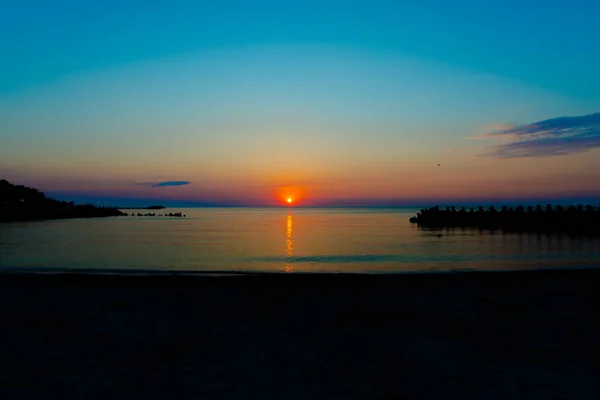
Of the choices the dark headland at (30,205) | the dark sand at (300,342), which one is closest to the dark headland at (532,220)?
the dark sand at (300,342)

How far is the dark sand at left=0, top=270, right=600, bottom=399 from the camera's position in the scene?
5.63 metres

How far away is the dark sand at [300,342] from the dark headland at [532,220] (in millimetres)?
36658

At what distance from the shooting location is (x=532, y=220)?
163ft

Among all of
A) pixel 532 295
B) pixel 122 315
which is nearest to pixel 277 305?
pixel 122 315

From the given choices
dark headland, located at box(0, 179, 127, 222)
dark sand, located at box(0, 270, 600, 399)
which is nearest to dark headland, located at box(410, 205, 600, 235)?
dark sand, located at box(0, 270, 600, 399)

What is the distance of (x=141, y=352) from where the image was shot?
6977 mm

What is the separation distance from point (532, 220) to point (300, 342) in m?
48.8

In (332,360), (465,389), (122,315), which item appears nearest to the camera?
(465,389)

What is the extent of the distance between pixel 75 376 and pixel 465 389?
481cm

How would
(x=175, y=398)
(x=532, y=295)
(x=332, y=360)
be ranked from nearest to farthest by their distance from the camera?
(x=175, y=398) → (x=332, y=360) → (x=532, y=295)

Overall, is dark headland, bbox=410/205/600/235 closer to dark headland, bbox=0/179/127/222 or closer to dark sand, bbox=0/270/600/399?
dark sand, bbox=0/270/600/399

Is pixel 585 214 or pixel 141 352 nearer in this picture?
pixel 141 352

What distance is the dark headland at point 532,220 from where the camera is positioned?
44.2 meters

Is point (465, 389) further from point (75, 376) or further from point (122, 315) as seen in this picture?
point (122, 315)
